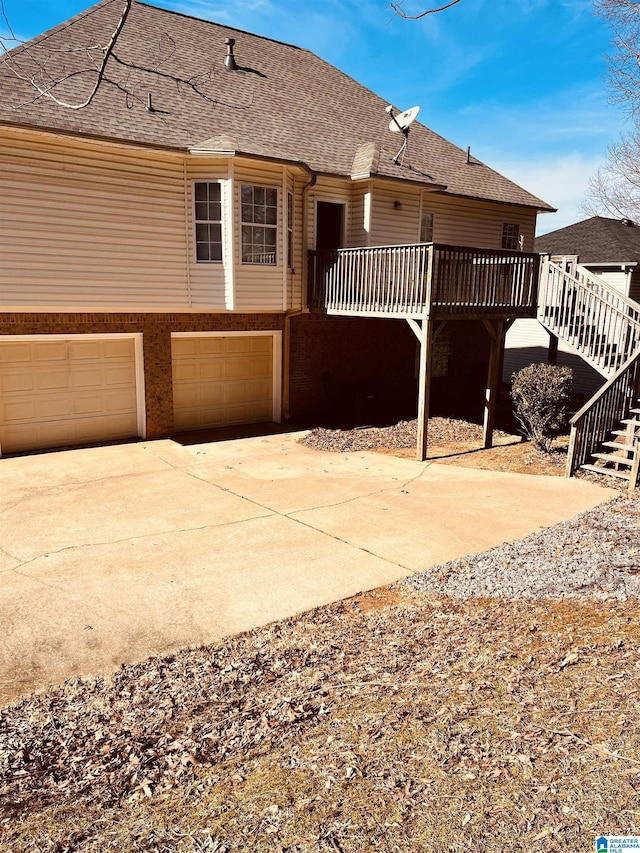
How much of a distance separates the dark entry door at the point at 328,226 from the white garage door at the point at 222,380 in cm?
316

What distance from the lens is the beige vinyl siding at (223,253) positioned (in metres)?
11.9

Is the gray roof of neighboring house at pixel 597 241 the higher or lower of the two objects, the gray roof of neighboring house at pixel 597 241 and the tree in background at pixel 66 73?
the lower

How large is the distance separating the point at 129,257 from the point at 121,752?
9.74 meters

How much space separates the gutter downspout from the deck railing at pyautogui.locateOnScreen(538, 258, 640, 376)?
5.24 metres

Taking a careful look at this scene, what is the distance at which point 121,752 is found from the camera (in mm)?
3652

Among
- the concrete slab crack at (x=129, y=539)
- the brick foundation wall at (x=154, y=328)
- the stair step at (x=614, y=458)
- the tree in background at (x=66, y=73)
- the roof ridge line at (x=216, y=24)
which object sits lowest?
the concrete slab crack at (x=129, y=539)

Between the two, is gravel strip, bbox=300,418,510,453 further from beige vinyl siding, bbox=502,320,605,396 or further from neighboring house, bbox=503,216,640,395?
beige vinyl siding, bbox=502,320,605,396

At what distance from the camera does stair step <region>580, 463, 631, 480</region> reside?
9.70 metres

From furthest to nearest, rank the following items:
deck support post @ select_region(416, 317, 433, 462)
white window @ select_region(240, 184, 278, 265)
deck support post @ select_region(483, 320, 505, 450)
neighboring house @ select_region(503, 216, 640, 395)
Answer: neighboring house @ select_region(503, 216, 640, 395) → deck support post @ select_region(483, 320, 505, 450) → white window @ select_region(240, 184, 278, 265) → deck support post @ select_region(416, 317, 433, 462)

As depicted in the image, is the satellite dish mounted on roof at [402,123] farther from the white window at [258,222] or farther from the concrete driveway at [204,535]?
the concrete driveway at [204,535]

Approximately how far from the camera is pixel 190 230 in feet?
39.8

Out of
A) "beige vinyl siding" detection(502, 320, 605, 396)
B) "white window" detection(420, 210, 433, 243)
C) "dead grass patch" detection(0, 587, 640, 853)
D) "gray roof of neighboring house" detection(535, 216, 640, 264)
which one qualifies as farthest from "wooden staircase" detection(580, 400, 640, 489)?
"gray roof of neighboring house" detection(535, 216, 640, 264)

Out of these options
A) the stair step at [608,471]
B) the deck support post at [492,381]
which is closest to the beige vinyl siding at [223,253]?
the deck support post at [492,381]

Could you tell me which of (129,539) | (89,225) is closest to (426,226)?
(89,225)
